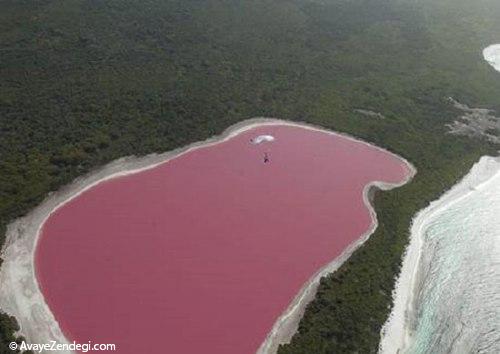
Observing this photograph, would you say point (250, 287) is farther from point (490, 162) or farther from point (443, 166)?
point (490, 162)

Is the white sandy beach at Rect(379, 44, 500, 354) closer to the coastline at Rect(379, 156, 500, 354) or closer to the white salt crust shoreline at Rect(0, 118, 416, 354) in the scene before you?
the coastline at Rect(379, 156, 500, 354)

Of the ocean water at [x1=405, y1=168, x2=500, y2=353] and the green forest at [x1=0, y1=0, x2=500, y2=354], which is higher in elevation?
the green forest at [x1=0, y1=0, x2=500, y2=354]

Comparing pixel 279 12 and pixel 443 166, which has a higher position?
pixel 279 12

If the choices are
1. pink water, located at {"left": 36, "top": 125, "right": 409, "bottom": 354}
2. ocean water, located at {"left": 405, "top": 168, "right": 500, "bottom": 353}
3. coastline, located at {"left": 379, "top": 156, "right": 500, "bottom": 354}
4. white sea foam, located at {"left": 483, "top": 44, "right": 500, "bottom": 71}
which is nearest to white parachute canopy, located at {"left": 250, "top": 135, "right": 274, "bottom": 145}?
pink water, located at {"left": 36, "top": 125, "right": 409, "bottom": 354}

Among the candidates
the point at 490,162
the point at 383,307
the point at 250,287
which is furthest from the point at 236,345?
the point at 490,162

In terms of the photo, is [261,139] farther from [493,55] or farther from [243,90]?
[493,55]

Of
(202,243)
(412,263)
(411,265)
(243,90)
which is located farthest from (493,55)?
(202,243)

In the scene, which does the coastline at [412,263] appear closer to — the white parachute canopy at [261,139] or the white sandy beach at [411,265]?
the white sandy beach at [411,265]
